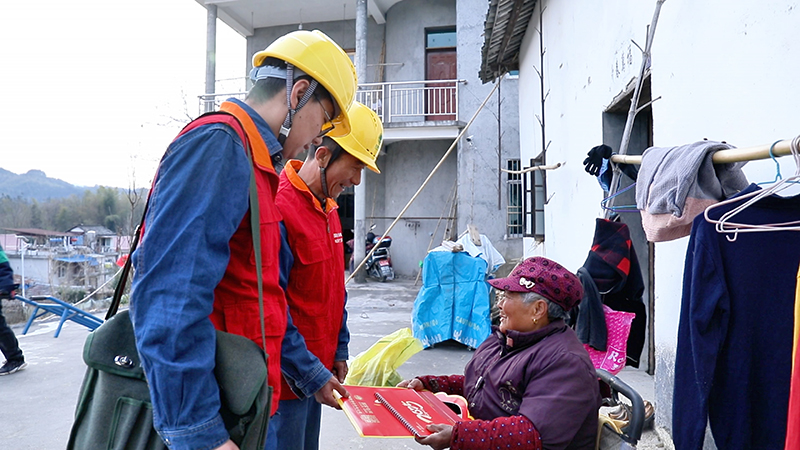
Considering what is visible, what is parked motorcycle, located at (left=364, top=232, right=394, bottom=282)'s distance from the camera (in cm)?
1228

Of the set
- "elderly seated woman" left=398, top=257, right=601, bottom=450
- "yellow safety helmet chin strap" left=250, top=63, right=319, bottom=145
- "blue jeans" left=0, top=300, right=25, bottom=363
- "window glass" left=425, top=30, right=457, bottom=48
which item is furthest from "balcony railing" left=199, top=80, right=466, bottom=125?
"yellow safety helmet chin strap" left=250, top=63, right=319, bottom=145

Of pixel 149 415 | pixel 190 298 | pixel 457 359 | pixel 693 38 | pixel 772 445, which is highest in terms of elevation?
A: pixel 693 38

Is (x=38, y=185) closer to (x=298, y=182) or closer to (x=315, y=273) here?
(x=298, y=182)

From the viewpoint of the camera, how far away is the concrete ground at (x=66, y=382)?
11.3 feet

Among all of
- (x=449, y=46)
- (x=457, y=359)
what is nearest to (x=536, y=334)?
(x=457, y=359)

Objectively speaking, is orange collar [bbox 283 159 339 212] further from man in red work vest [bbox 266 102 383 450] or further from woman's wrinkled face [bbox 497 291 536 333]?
woman's wrinkled face [bbox 497 291 536 333]

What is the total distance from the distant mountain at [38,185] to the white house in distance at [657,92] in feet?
70.8

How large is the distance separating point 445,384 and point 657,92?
6.62ft

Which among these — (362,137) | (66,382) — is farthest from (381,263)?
(362,137)

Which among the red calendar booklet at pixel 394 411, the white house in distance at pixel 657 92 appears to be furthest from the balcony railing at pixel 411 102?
the red calendar booklet at pixel 394 411

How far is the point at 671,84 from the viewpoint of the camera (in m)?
2.73

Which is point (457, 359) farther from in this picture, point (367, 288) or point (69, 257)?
point (69, 257)

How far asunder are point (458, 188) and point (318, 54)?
35.0 ft

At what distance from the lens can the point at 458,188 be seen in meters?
12.0
